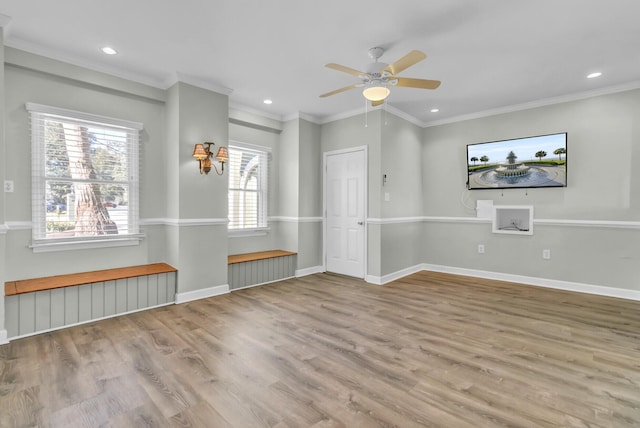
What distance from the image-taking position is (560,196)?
4484 millimetres

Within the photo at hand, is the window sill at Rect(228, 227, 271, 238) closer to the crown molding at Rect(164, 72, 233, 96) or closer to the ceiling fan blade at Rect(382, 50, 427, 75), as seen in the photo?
the crown molding at Rect(164, 72, 233, 96)

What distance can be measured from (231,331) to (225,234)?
5.27 ft

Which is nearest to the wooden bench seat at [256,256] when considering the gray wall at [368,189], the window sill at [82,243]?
the gray wall at [368,189]

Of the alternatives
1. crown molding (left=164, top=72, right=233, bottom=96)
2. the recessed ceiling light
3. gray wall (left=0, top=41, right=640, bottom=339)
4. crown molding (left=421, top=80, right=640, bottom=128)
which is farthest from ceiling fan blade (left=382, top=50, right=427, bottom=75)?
crown molding (left=421, top=80, right=640, bottom=128)

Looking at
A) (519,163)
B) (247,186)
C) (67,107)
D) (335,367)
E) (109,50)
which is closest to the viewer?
(335,367)

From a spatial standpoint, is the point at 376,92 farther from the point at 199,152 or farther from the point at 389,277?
the point at 389,277

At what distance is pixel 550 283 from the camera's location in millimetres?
4566

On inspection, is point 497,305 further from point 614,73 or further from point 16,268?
point 16,268

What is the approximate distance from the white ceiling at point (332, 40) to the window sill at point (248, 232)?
2058 mm

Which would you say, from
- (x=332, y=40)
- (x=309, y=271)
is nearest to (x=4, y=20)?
(x=332, y=40)

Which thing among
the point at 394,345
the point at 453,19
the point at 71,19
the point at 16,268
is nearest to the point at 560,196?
the point at 453,19

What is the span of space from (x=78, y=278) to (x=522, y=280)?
19.1 feet

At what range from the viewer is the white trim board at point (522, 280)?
4.08 m

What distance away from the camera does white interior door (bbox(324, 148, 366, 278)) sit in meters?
5.08
